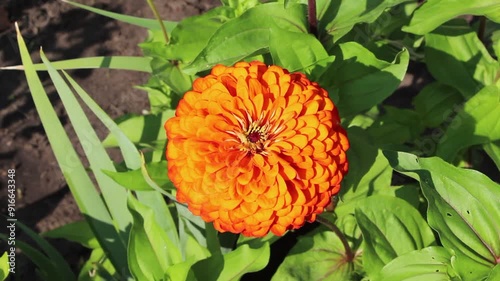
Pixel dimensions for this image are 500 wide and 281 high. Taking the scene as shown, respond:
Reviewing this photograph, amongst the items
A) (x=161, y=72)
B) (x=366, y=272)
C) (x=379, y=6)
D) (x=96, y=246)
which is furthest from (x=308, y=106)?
(x=96, y=246)

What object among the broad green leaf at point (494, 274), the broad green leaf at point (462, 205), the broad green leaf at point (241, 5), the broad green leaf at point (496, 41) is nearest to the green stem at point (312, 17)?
the broad green leaf at point (241, 5)

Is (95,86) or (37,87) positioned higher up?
(37,87)

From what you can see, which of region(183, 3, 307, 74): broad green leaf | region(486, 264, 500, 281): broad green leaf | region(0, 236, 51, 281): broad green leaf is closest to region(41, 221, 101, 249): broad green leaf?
region(0, 236, 51, 281): broad green leaf

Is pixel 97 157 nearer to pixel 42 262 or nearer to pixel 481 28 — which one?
pixel 42 262

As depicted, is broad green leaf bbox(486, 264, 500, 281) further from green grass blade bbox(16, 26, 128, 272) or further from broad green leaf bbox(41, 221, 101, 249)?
broad green leaf bbox(41, 221, 101, 249)

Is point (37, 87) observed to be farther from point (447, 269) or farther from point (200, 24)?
point (447, 269)

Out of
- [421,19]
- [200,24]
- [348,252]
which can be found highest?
[200,24]

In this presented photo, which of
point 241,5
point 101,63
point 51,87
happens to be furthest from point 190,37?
point 51,87

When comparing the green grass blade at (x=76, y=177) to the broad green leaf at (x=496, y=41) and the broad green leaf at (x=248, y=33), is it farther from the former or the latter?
the broad green leaf at (x=496, y=41)
